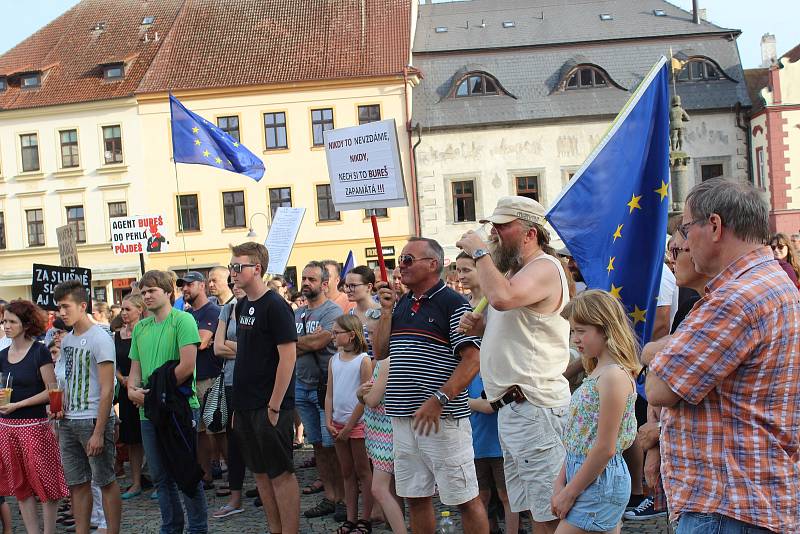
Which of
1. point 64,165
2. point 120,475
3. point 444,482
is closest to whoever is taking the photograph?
point 444,482

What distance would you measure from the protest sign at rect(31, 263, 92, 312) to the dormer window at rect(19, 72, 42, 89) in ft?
92.5

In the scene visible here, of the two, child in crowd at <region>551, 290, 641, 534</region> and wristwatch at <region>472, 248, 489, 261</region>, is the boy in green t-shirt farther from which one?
child in crowd at <region>551, 290, 641, 534</region>

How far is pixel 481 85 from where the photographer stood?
112ft

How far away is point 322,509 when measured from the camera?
25.0ft

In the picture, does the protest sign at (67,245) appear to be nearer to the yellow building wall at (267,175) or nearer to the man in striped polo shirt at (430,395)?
the man in striped polo shirt at (430,395)

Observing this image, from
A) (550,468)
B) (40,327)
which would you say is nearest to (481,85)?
(40,327)

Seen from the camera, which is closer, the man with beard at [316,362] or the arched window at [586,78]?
the man with beard at [316,362]

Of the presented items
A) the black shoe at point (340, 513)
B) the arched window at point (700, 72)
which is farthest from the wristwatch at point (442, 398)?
the arched window at point (700, 72)

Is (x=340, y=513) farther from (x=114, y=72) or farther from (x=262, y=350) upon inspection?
(x=114, y=72)

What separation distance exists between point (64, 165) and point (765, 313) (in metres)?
36.1

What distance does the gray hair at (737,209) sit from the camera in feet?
8.70

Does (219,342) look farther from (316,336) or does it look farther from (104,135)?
(104,135)

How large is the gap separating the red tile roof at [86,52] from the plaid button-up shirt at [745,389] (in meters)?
34.5

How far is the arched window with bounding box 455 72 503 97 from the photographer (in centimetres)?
3403
